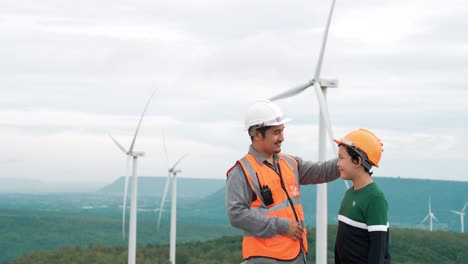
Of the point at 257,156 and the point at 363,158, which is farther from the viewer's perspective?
the point at 257,156

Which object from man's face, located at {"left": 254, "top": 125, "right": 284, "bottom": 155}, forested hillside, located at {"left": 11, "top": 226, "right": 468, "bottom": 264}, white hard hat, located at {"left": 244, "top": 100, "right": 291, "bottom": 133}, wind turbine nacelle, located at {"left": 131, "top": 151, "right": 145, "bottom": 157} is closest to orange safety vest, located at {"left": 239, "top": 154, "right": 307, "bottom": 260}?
man's face, located at {"left": 254, "top": 125, "right": 284, "bottom": 155}

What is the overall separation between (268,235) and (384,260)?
104 cm

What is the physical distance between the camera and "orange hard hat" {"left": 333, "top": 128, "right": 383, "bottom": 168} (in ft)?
22.2

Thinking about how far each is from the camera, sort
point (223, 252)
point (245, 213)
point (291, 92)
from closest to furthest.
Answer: point (245, 213), point (291, 92), point (223, 252)

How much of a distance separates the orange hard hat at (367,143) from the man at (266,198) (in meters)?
0.69

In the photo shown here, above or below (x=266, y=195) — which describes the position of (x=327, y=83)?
above

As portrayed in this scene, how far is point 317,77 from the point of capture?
19.2 meters

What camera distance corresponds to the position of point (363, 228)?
6754 mm

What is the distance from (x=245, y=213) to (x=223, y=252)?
12049 cm

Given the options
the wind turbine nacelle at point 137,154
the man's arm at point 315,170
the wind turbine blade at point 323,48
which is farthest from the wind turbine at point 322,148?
the wind turbine nacelle at point 137,154

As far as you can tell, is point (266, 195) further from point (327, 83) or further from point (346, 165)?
point (327, 83)

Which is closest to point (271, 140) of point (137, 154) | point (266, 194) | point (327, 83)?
point (266, 194)

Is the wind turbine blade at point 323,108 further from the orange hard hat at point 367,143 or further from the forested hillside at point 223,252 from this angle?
the forested hillside at point 223,252

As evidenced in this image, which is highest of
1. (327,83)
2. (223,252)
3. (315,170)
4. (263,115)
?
(327,83)
